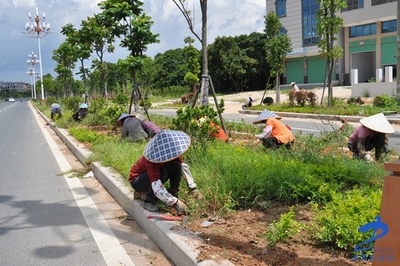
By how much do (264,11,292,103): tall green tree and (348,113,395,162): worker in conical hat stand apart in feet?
Result: 58.1

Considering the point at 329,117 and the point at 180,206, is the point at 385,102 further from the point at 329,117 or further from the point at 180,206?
the point at 180,206

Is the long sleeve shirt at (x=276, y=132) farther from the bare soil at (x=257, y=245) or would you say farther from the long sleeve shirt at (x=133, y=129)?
the bare soil at (x=257, y=245)

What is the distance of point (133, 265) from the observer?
3717 mm

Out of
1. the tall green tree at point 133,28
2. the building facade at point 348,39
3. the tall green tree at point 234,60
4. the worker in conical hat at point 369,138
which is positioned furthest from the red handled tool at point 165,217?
the tall green tree at point 234,60

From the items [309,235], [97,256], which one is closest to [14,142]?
[97,256]

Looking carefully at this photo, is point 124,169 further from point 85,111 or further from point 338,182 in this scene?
point 85,111

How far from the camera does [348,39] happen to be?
38.6 meters

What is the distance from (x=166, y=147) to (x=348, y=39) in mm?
38144

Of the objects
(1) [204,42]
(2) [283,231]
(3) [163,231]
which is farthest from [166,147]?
(1) [204,42]

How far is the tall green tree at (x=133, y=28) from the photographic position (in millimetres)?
12258

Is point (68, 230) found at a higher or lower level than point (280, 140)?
lower

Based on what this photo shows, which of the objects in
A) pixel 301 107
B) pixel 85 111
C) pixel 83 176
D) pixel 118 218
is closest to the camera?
pixel 118 218

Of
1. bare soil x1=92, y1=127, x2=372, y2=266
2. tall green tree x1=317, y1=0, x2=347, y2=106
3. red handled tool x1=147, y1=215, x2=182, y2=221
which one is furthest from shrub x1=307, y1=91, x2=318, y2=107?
red handled tool x1=147, y1=215, x2=182, y2=221

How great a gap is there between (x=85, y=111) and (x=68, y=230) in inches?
486
